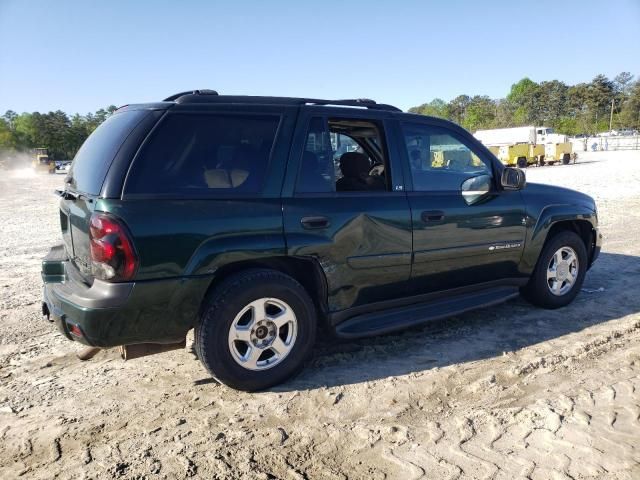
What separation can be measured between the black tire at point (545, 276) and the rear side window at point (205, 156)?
303 centimetres

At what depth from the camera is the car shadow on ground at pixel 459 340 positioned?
362cm

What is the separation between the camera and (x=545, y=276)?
4.77 metres

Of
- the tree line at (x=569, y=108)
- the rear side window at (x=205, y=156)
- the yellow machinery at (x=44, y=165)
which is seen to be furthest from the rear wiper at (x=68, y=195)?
the tree line at (x=569, y=108)

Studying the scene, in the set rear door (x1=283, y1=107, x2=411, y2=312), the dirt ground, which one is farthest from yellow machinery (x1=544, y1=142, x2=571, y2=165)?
rear door (x1=283, y1=107, x2=411, y2=312)

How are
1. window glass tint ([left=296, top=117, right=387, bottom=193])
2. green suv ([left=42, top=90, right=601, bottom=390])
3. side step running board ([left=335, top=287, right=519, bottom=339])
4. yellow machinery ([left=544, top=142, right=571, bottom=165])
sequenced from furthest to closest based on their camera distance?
yellow machinery ([left=544, top=142, right=571, bottom=165]) < side step running board ([left=335, top=287, right=519, bottom=339]) < window glass tint ([left=296, top=117, right=387, bottom=193]) < green suv ([left=42, top=90, right=601, bottom=390])

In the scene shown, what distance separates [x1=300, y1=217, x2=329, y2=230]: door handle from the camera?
3.39 m

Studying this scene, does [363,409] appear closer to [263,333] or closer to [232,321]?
[263,333]

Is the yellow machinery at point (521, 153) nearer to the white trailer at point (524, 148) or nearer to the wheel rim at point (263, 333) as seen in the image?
the white trailer at point (524, 148)

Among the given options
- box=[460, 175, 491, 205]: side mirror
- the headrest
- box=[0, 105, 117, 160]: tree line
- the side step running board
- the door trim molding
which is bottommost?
the side step running board

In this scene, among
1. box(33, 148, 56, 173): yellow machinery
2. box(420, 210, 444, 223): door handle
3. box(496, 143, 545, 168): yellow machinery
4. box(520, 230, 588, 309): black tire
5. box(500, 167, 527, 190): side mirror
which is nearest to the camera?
box(420, 210, 444, 223): door handle

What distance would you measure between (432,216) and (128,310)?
242cm

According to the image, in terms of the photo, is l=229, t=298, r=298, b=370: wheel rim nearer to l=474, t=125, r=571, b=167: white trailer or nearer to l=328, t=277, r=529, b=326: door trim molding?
l=328, t=277, r=529, b=326: door trim molding

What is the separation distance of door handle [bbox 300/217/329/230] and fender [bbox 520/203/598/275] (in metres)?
→ 2.21

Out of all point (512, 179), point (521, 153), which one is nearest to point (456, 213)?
point (512, 179)
